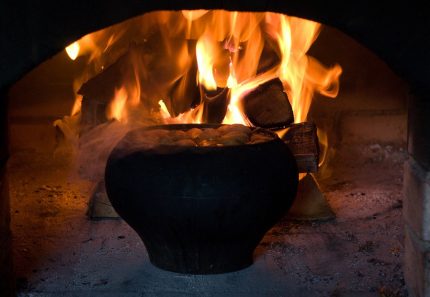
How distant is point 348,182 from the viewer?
12.4 ft

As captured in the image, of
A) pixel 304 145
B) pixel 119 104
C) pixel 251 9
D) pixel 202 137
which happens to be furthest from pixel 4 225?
pixel 304 145

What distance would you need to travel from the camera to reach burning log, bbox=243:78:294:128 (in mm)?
3137

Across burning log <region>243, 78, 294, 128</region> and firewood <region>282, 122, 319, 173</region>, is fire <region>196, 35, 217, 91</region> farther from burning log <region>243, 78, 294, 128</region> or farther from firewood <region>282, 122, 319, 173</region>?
firewood <region>282, 122, 319, 173</region>

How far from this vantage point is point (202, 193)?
225 centimetres

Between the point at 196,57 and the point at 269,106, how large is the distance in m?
0.44

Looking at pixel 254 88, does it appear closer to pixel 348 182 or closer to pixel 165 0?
pixel 348 182

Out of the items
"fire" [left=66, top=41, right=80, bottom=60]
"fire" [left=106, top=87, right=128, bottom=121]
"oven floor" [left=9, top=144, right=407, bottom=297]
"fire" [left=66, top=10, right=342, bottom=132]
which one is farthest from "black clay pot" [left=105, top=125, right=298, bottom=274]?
"fire" [left=66, top=41, right=80, bottom=60]

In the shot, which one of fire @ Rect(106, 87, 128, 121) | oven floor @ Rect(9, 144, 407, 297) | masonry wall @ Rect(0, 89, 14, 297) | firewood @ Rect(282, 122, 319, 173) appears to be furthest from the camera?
fire @ Rect(106, 87, 128, 121)

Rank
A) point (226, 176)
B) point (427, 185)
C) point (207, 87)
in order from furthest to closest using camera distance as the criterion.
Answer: point (207, 87), point (226, 176), point (427, 185)

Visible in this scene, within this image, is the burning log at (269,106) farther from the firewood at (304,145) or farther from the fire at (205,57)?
the fire at (205,57)

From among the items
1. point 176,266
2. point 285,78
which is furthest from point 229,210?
point 285,78

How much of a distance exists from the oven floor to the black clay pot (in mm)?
181

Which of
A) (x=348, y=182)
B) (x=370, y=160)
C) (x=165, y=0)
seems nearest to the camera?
(x=165, y=0)

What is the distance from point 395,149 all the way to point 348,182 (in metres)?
0.58
